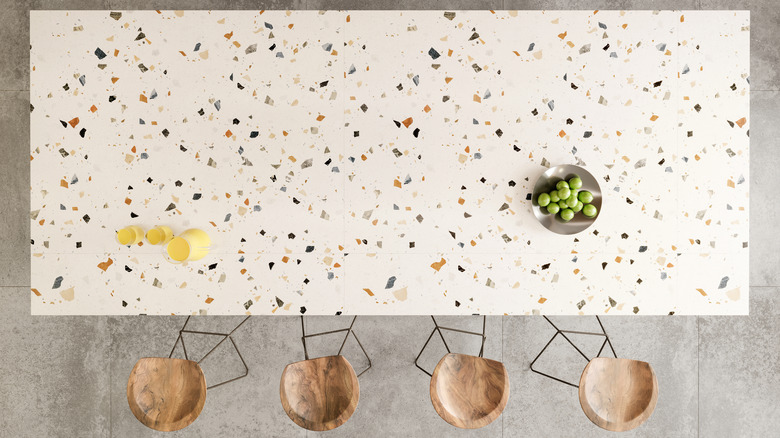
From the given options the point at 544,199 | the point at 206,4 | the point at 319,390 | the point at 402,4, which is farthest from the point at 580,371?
the point at 206,4

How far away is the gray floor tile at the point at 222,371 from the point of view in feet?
9.16

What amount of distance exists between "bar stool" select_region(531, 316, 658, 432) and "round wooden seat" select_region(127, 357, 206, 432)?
1.91 meters

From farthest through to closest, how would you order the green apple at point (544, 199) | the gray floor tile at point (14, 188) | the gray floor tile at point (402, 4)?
the gray floor tile at point (14, 188), the gray floor tile at point (402, 4), the green apple at point (544, 199)

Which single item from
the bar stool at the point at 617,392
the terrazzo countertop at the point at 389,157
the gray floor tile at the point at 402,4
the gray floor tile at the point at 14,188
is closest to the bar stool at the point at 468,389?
the terrazzo countertop at the point at 389,157

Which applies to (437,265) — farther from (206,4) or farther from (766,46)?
(766,46)

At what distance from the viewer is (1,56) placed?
2.78 meters

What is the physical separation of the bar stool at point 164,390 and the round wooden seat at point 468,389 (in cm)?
116

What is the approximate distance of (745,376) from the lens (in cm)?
278

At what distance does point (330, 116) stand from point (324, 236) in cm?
60

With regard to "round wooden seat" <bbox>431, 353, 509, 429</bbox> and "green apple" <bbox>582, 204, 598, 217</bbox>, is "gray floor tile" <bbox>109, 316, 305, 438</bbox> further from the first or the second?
"green apple" <bbox>582, 204, 598, 217</bbox>

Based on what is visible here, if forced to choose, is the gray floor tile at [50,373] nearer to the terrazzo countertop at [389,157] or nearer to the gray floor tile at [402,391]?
the terrazzo countertop at [389,157]

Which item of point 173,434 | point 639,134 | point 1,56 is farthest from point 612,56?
point 1,56

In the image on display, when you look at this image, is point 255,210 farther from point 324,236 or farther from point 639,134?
point 639,134

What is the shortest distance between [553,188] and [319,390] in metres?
1.56
